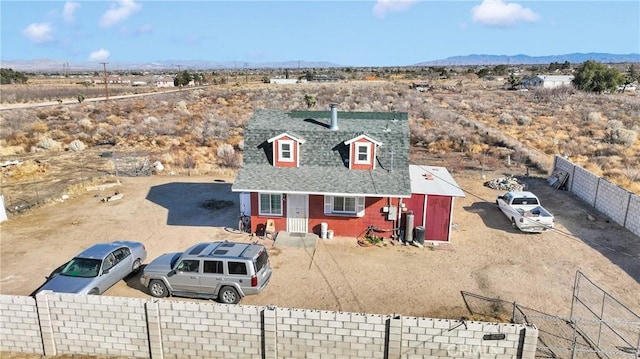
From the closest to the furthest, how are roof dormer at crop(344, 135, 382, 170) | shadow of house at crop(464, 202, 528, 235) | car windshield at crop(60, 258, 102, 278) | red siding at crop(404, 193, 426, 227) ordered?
1. car windshield at crop(60, 258, 102, 278)
2. red siding at crop(404, 193, 426, 227)
3. roof dormer at crop(344, 135, 382, 170)
4. shadow of house at crop(464, 202, 528, 235)

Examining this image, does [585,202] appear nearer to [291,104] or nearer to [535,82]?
[291,104]

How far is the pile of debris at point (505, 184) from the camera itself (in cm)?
2984

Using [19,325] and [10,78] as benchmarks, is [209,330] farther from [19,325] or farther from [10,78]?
[10,78]

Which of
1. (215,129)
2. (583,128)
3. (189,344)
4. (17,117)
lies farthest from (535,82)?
(189,344)

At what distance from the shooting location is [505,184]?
30438mm

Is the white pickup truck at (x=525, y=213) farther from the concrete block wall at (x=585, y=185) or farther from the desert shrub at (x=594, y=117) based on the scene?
the desert shrub at (x=594, y=117)

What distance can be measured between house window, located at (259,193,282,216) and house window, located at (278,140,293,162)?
2083 mm

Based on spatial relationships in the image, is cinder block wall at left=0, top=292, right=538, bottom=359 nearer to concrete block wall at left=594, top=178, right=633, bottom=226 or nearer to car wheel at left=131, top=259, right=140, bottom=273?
car wheel at left=131, top=259, right=140, bottom=273

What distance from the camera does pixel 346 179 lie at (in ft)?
71.5

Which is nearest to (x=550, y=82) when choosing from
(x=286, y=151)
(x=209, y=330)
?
(x=286, y=151)

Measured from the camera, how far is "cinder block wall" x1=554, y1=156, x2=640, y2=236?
73.5 ft

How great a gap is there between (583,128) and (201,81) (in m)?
108

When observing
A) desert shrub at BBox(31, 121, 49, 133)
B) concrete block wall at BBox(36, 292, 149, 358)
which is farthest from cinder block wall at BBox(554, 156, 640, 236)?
desert shrub at BBox(31, 121, 49, 133)

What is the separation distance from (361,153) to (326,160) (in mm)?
1885
